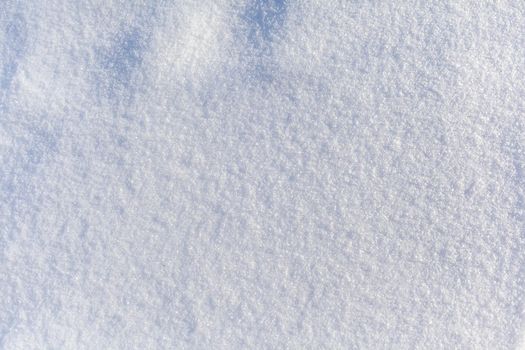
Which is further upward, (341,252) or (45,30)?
(45,30)

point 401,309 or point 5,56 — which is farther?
point 5,56

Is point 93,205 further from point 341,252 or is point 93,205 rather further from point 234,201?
point 341,252

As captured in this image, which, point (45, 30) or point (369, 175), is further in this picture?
point (45, 30)

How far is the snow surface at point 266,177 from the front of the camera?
87 centimetres

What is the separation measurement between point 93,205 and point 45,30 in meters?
0.42

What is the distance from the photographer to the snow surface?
87 centimetres

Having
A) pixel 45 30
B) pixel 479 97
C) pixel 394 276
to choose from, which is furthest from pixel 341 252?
pixel 45 30

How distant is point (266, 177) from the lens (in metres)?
0.92

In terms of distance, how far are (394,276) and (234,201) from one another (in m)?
0.35

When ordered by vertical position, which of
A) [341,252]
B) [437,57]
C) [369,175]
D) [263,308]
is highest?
[437,57]

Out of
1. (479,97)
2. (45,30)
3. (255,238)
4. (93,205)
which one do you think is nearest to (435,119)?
(479,97)

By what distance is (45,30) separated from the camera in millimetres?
1005

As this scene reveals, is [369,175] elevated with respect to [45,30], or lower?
lower

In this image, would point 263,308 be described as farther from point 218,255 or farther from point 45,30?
point 45,30
